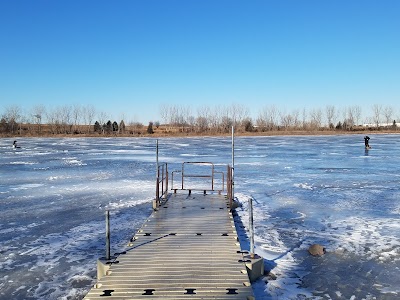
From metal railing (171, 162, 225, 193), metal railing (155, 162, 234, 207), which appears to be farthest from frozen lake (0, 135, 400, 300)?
metal railing (171, 162, 225, 193)

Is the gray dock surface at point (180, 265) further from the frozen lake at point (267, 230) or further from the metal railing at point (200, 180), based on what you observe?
the metal railing at point (200, 180)

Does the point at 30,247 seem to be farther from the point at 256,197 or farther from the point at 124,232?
the point at 256,197

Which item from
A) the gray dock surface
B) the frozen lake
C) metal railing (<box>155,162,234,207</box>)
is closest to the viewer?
the gray dock surface

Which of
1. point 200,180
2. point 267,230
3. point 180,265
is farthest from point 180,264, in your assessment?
point 200,180

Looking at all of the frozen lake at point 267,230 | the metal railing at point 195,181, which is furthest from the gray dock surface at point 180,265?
the metal railing at point 195,181

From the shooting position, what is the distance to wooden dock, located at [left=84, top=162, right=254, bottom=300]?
4613mm

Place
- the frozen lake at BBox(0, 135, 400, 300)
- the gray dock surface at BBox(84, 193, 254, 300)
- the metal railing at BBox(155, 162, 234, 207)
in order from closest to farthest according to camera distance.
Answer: the gray dock surface at BBox(84, 193, 254, 300) → the frozen lake at BBox(0, 135, 400, 300) → the metal railing at BBox(155, 162, 234, 207)

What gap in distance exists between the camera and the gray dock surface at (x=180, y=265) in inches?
181

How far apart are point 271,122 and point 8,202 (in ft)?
350

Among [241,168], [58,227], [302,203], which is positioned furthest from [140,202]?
[241,168]

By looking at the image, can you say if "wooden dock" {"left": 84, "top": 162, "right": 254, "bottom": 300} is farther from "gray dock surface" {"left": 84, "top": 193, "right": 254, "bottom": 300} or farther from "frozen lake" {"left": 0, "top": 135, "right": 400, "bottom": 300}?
"frozen lake" {"left": 0, "top": 135, "right": 400, "bottom": 300}

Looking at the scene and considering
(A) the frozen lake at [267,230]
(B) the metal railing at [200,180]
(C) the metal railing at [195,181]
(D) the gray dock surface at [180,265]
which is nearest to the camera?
(D) the gray dock surface at [180,265]

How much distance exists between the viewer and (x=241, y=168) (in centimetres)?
2102

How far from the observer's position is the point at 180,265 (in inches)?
217
